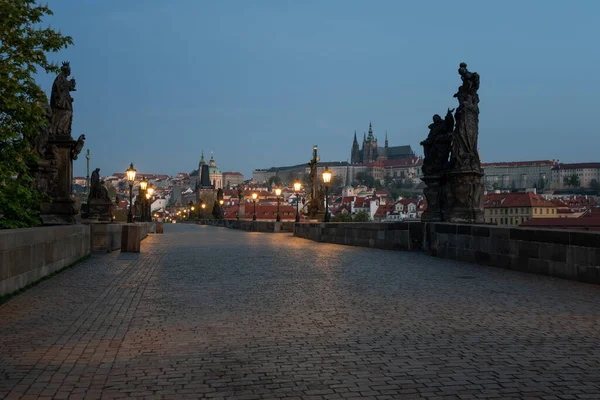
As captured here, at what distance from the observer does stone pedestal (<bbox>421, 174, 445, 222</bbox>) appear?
61.7 ft

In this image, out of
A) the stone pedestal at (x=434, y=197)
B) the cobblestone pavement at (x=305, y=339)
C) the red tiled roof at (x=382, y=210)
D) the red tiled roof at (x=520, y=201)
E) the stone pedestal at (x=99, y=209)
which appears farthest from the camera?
the red tiled roof at (x=382, y=210)

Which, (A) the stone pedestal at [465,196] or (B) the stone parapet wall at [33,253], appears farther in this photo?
(A) the stone pedestal at [465,196]

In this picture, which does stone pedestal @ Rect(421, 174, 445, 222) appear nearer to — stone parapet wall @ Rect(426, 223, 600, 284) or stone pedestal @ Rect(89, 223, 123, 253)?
stone parapet wall @ Rect(426, 223, 600, 284)

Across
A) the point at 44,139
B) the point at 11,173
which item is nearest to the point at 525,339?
the point at 11,173

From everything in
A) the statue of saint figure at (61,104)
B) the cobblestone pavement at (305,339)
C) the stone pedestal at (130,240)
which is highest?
the statue of saint figure at (61,104)

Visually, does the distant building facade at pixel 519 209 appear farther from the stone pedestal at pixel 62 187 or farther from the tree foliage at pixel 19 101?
the tree foliage at pixel 19 101

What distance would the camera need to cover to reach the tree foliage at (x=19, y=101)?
41.9 feet

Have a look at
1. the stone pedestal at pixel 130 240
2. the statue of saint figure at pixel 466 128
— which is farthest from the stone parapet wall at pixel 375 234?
the stone pedestal at pixel 130 240

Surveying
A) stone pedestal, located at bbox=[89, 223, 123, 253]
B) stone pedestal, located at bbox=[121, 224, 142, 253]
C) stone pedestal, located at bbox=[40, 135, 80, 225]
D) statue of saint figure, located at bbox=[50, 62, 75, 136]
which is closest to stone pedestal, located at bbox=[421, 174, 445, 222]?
stone pedestal, located at bbox=[121, 224, 142, 253]

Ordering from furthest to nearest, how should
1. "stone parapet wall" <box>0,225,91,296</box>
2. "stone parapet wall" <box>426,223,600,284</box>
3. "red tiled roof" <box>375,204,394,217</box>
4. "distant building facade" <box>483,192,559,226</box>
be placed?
"red tiled roof" <box>375,204,394,217</box> → "distant building facade" <box>483,192,559,226</box> → "stone parapet wall" <box>426,223,600,284</box> → "stone parapet wall" <box>0,225,91,296</box>

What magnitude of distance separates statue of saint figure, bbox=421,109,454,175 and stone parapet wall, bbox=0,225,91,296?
10348 millimetres

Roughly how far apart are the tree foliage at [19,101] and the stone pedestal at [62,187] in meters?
1.45

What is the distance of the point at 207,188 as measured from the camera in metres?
183

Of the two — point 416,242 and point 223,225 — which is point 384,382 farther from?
point 223,225
